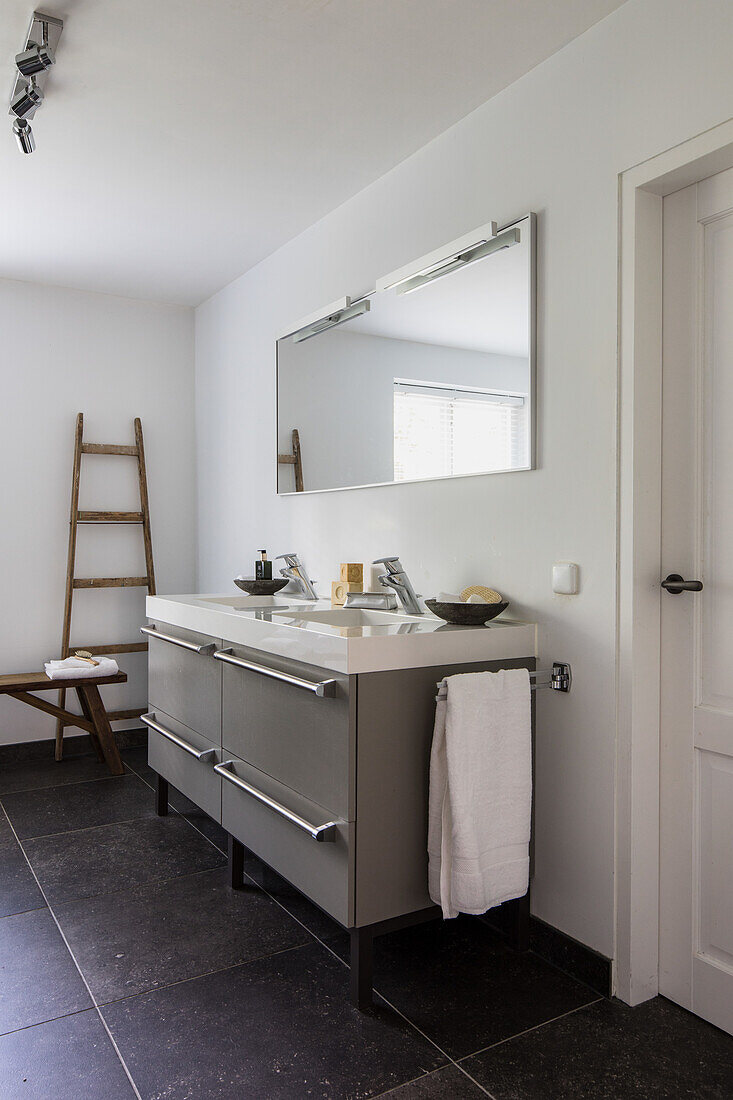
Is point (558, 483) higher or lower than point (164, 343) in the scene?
lower

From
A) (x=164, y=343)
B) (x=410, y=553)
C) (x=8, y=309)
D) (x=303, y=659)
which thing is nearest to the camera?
(x=303, y=659)

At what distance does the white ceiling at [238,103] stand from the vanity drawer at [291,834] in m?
1.91

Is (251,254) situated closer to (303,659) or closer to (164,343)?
(164,343)

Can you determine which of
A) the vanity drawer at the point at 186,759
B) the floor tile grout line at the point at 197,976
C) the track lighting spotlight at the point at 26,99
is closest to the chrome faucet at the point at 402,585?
the vanity drawer at the point at 186,759

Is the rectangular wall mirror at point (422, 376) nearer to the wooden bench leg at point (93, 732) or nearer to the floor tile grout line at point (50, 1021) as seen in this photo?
the wooden bench leg at point (93, 732)

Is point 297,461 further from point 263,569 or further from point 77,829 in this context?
point 77,829

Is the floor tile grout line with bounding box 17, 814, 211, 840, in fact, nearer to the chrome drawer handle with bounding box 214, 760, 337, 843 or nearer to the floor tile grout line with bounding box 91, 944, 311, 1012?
the chrome drawer handle with bounding box 214, 760, 337, 843

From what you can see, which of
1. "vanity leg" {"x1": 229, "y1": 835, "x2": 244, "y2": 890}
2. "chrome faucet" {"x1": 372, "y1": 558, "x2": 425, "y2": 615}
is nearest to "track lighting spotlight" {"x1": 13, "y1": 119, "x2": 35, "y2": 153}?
"chrome faucet" {"x1": 372, "y1": 558, "x2": 425, "y2": 615}

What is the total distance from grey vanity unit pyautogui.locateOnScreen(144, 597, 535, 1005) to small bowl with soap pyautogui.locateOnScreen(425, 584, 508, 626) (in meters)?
0.06

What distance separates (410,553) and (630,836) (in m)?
1.09

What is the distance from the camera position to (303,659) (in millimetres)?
1931

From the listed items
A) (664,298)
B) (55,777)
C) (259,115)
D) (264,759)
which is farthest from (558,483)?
(55,777)

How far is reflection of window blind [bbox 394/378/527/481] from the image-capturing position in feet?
6.97

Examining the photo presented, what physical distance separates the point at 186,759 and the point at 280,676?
906mm
